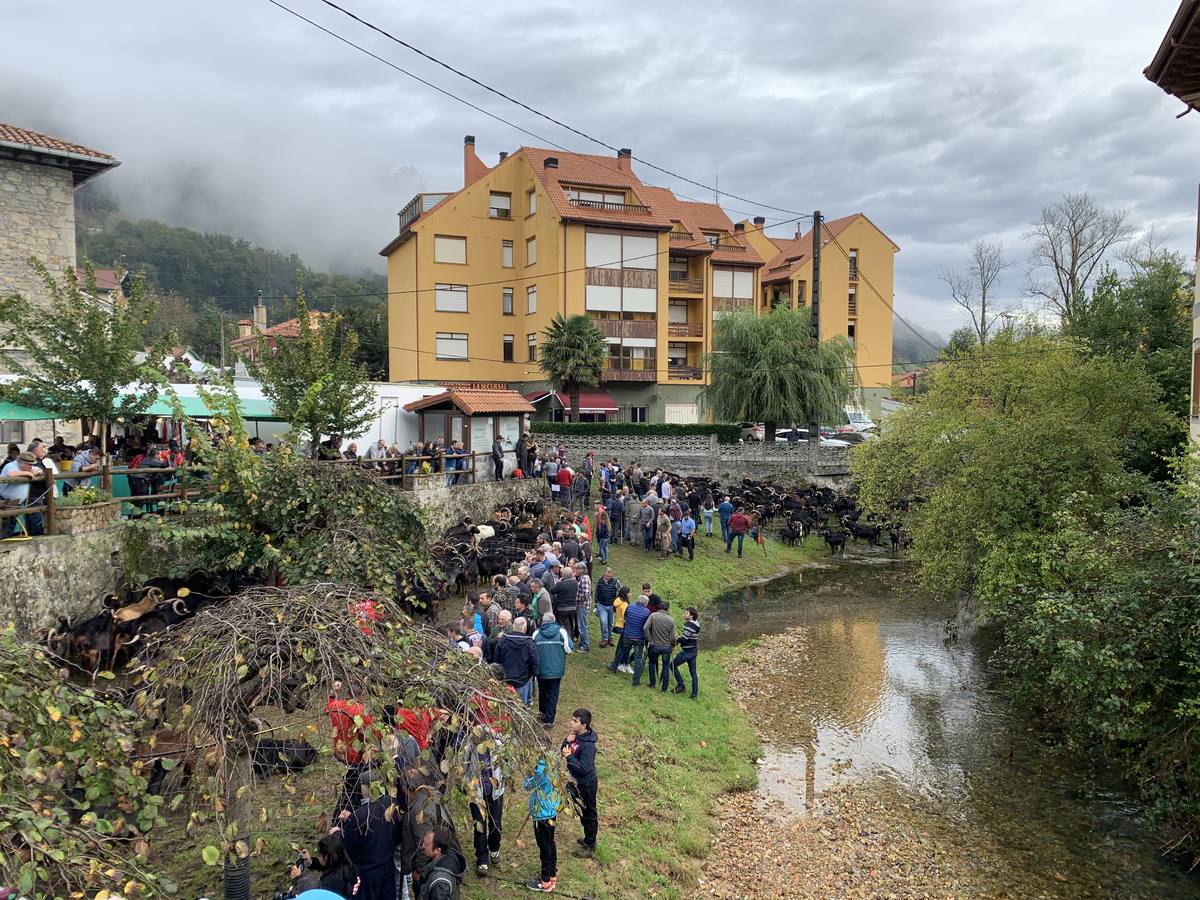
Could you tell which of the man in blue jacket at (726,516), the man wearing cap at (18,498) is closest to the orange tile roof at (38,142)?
the man wearing cap at (18,498)

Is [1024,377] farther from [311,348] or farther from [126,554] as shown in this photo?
[126,554]

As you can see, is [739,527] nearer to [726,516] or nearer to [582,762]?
[726,516]

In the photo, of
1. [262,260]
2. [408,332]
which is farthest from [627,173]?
[262,260]

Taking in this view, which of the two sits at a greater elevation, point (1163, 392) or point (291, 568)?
point (1163, 392)

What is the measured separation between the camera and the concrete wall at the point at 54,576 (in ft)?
36.3

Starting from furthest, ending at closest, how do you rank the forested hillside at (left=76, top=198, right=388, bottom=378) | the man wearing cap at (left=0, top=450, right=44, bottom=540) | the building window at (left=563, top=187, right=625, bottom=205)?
1. the forested hillside at (left=76, top=198, right=388, bottom=378)
2. the building window at (left=563, top=187, right=625, bottom=205)
3. the man wearing cap at (left=0, top=450, right=44, bottom=540)

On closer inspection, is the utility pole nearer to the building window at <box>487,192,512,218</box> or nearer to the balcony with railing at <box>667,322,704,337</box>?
the balcony with railing at <box>667,322,704,337</box>

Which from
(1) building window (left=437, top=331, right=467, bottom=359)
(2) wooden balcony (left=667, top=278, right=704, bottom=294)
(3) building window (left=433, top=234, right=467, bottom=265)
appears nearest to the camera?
(3) building window (left=433, top=234, right=467, bottom=265)

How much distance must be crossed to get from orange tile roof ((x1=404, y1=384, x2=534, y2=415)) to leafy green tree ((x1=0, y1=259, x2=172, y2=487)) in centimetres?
965

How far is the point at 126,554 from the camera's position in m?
12.7

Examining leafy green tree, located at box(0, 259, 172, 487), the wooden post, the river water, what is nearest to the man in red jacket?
the river water

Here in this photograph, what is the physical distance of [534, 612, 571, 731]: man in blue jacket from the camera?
437 inches

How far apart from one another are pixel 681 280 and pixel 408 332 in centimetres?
1607

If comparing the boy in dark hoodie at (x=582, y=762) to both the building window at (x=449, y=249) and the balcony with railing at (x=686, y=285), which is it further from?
the balcony with railing at (x=686, y=285)
